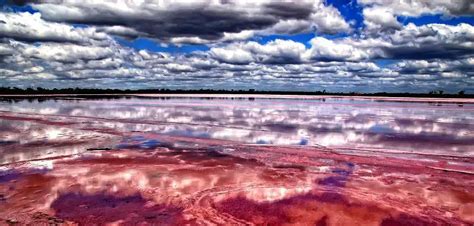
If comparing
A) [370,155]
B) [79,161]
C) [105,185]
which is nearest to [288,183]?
[105,185]

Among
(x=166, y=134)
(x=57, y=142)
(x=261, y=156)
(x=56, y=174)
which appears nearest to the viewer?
(x=56, y=174)

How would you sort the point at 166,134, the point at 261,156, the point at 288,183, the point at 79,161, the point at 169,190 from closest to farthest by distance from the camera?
1. the point at 169,190
2. the point at 288,183
3. the point at 79,161
4. the point at 261,156
5. the point at 166,134

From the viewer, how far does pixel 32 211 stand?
23.5 ft

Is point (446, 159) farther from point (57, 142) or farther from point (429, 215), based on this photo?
point (57, 142)

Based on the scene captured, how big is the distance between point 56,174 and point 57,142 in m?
6.87

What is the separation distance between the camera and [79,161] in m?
12.0

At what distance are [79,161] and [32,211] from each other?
4.93m

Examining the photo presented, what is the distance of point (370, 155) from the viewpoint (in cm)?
1380

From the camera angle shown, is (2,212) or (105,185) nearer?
(2,212)

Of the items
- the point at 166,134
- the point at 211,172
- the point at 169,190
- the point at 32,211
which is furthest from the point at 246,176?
the point at 166,134

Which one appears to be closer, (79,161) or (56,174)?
(56,174)

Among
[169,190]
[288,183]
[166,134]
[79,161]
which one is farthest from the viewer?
[166,134]

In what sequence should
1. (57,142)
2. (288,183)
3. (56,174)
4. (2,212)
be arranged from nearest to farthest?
(2,212), (288,183), (56,174), (57,142)

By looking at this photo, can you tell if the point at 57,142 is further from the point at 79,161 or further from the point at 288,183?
the point at 288,183
